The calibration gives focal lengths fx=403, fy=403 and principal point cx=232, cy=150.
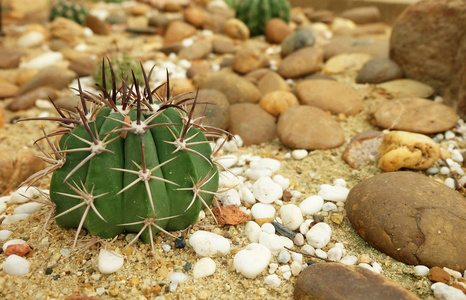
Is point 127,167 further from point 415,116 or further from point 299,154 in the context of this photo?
point 415,116

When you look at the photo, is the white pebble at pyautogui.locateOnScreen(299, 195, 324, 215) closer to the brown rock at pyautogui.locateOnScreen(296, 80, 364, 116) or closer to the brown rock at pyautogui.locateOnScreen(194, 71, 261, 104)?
the brown rock at pyautogui.locateOnScreen(296, 80, 364, 116)

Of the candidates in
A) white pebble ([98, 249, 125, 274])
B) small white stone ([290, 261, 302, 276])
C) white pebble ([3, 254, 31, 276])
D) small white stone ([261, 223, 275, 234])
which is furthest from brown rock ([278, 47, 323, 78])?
white pebble ([3, 254, 31, 276])

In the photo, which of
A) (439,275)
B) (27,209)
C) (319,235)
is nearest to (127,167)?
(27,209)

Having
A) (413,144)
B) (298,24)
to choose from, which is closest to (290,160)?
(413,144)

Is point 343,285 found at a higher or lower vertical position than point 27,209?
higher

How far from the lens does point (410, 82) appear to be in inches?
167

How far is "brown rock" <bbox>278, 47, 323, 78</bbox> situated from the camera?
15.6ft

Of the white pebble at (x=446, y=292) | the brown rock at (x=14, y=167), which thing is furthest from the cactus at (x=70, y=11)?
the white pebble at (x=446, y=292)

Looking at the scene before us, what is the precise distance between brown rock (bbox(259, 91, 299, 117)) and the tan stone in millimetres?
1179

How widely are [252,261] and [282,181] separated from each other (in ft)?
2.91

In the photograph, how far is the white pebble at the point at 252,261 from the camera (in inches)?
83.0

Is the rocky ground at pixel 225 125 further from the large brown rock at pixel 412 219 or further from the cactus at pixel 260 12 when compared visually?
the cactus at pixel 260 12

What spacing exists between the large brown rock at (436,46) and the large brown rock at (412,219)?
170 centimetres

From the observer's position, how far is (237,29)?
6.31 metres
